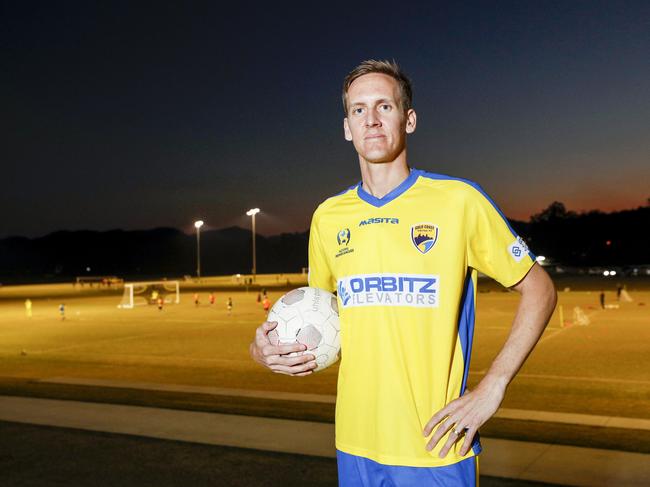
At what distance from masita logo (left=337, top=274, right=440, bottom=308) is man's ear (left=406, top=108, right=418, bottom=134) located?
2.12 ft

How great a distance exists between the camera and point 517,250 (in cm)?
264

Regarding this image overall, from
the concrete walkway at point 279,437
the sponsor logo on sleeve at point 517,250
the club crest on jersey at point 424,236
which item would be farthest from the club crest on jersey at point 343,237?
the concrete walkway at point 279,437

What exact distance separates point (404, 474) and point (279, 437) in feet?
16.1

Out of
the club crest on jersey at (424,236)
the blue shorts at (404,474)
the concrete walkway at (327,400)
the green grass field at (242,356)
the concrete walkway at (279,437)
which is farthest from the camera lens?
the green grass field at (242,356)

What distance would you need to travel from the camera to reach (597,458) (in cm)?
640

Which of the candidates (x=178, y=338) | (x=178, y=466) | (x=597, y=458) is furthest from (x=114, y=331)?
(x=597, y=458)

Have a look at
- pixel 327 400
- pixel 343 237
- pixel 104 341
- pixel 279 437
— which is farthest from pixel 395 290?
pixel 104 341

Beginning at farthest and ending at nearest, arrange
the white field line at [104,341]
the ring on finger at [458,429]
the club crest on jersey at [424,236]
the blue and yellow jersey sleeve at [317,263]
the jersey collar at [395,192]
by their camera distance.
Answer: the white field line at [104,341] < the blue and yellow jersey sleeve at [317,263] < the jersey collar at [395,192] < the club crest on jersey at [424,236] < the ring on finger at [458,429]

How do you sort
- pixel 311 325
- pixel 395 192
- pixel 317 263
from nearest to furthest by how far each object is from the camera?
pixel 395 192 → pixel 311 325 → pixel 317 263

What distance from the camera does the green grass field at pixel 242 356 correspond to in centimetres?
1156

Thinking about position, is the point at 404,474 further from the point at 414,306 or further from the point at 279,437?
the point at 279,437

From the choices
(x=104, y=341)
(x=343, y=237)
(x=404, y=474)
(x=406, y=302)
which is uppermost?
(x=343, y=237)

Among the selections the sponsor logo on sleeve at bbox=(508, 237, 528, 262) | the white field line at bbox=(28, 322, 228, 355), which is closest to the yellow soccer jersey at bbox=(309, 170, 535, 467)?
the sponsor logo on sleeve at bbox=(508, 237, 528, 262)

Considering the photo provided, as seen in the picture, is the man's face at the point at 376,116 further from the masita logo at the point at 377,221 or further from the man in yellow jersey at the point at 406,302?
the masita logo at the point at 377,221
